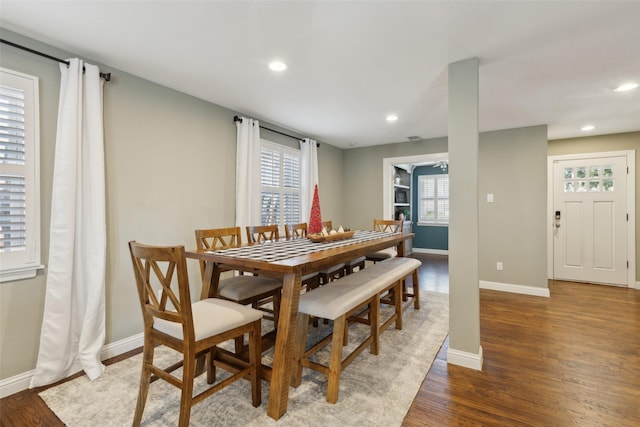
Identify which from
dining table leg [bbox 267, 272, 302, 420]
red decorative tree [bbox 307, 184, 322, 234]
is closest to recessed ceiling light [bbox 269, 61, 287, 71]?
red decorative tree [bbox 307, 184, 322, 234]

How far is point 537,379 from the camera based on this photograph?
2.06m

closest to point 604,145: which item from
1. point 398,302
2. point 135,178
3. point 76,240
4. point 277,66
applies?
point 398,302

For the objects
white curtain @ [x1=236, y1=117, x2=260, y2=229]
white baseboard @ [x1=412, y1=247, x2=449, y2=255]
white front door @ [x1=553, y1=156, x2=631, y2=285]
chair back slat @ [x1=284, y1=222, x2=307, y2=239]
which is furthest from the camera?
white baseboard @ [x1=412, y1=247, x2=449, y2=255]

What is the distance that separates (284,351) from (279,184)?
288cm

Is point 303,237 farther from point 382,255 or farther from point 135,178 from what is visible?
point 135,178

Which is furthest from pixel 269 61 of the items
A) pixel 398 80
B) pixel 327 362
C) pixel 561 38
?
pixel 327 362

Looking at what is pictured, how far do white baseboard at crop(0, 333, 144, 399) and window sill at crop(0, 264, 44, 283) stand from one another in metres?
0.65

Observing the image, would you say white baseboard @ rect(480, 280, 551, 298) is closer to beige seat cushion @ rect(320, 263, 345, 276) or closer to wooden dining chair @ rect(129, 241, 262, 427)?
beige seat cushion @ rect(320, 263, 345, 276)

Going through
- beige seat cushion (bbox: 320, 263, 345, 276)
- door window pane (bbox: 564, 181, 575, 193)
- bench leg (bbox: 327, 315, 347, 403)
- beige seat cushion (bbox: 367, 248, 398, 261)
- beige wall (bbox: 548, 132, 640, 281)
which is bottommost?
bench leg (bbox: 327, 315, 347, 403)

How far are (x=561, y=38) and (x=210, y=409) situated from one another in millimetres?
3267

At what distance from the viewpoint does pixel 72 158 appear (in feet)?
7.02

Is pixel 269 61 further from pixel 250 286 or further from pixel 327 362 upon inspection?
pixel 327 362

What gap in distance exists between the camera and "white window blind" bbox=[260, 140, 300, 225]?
13.2 feet

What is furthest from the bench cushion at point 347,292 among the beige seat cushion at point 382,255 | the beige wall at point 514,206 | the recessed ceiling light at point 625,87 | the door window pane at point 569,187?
the door window pane at point 569,187
